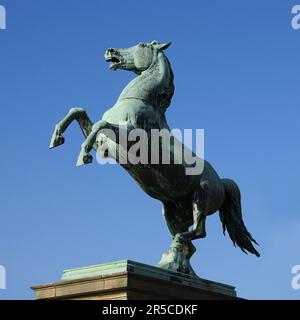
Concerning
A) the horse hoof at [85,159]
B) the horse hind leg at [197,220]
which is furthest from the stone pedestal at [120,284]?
the horse hoof at [85,159]

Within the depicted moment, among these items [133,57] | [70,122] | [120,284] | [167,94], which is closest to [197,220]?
[167,94]

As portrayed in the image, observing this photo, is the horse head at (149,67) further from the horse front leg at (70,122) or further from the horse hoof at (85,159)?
the horse hoof at (85,159)

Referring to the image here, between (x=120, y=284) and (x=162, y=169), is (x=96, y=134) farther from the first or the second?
(x=120, y=284)

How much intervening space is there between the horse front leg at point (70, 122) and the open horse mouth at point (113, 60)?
1.33 metres

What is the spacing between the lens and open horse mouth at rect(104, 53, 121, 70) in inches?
522

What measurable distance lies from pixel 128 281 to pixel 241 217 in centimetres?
328

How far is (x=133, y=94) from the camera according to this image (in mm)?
12680

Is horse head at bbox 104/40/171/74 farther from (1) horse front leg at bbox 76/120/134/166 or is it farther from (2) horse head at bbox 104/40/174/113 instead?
(1) horse front leg at bbox 76/120/134/166

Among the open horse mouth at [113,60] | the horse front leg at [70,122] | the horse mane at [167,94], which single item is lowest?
the horse front leg at [70,122]

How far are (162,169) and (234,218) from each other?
1919mm

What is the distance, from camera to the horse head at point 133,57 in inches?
522

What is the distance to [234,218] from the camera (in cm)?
1369

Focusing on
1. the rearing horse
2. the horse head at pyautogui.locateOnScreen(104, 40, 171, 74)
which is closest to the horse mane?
the rearing horse
